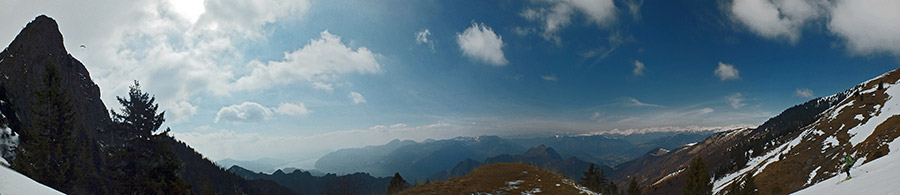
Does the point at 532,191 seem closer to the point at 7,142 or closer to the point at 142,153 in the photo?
the point at 142,153

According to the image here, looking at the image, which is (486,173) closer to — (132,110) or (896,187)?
(896,187)

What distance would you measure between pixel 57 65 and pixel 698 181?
222 meters

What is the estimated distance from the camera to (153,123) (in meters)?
27.1

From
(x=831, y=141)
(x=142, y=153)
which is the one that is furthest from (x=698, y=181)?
(x=831, y=141)

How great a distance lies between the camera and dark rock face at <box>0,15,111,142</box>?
11581cm

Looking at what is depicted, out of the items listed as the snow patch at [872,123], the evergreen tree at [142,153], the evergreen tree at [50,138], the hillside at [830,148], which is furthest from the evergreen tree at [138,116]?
Result: the snow patch at [872,123]

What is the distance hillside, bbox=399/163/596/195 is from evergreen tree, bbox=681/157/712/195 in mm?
42871

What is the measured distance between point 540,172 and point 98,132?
218275 millimetres

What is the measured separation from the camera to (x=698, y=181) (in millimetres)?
57188

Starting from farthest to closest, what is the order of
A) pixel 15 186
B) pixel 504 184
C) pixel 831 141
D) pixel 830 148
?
pixel 831 141 → pixel 830 148 → pixel 504 184 → pixel 15 186

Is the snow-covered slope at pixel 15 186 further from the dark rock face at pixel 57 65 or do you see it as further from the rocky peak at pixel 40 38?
the rocky peak at pixel 40 38

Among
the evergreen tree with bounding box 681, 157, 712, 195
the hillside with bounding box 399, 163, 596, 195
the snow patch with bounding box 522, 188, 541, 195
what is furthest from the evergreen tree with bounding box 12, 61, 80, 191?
the evergreen tree with bounding box 681, 157, 712, 195

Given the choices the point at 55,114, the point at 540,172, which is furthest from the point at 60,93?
the point at 540,172

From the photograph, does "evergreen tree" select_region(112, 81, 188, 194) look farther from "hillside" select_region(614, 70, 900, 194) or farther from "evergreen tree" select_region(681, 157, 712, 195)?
"hillside" select_region(614, 70, 900, 194)
